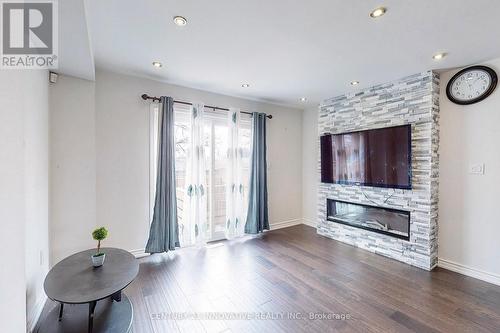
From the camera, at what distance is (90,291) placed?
152 centimetres

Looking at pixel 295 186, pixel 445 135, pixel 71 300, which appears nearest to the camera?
pixel 71 300

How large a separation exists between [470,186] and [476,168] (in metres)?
0.22

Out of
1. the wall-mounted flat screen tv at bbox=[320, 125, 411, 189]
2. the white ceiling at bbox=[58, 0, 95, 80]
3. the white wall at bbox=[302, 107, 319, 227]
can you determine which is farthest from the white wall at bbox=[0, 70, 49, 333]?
the white wall at bbox=[302, 107, 319, 227]

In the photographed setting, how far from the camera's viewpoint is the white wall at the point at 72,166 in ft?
7.87

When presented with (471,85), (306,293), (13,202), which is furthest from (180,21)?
(471,85)

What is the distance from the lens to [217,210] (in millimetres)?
3742

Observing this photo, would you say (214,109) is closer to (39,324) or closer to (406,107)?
(406,107)

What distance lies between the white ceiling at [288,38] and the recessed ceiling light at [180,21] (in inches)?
1.5

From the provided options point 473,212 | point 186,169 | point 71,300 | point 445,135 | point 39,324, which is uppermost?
point 445,135

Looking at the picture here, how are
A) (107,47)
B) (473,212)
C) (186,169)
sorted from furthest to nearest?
(186,169), (473,212), (107,47)

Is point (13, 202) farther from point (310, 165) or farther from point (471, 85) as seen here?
point (310, 165)

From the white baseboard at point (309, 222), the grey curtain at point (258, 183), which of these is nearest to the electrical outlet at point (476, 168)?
the white baseboard at point (309, 222)

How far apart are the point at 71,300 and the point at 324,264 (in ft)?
8.69

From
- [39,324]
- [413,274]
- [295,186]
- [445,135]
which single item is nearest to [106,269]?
[39,324]
